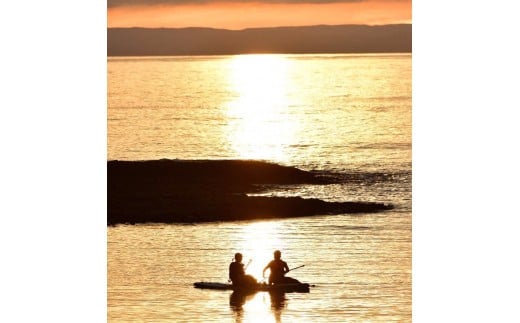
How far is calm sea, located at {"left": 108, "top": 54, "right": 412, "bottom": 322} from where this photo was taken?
20719 millimetres

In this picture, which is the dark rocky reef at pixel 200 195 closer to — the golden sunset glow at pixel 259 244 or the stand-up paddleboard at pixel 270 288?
the golden sunset glow at pixel 259 244

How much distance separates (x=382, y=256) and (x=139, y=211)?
7.18m

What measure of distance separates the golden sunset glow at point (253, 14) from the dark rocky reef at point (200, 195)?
4.27 m

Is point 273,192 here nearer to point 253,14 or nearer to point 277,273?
point 253,14

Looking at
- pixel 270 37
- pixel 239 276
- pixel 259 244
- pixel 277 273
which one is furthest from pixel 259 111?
pixel 277 273

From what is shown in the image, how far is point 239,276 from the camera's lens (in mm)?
21219

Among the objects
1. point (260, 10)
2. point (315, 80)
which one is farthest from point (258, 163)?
point (315, 80)

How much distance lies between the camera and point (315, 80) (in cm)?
8231

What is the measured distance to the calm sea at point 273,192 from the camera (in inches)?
816

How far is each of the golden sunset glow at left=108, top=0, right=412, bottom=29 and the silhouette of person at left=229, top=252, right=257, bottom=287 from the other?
25.4 ft

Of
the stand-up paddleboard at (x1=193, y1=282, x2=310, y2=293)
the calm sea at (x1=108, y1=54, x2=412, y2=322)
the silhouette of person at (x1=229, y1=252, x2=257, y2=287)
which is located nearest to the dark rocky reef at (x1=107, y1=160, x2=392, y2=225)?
the calm sea at (x1=108, y1=54, x2=412, y2=322)

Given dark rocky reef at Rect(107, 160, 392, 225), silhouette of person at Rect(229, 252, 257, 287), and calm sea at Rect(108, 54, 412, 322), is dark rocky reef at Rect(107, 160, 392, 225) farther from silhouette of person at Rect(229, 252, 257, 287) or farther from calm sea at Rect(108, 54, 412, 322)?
silhouette of person at Rect(229, 252, 257, 287)

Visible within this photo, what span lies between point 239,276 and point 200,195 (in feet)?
32.8
